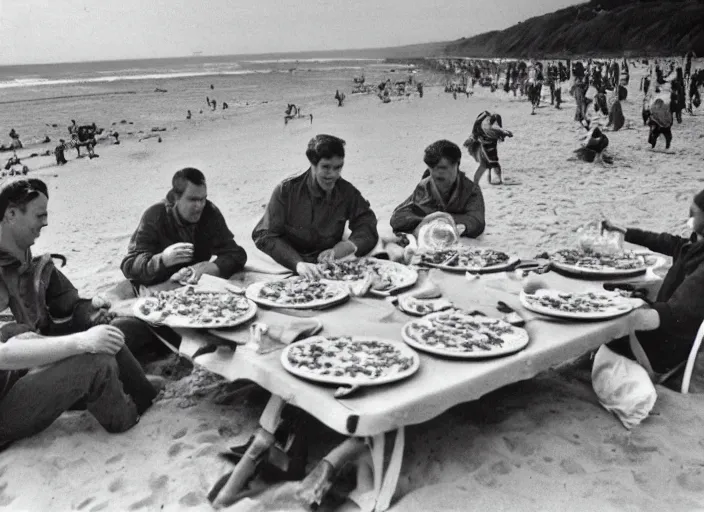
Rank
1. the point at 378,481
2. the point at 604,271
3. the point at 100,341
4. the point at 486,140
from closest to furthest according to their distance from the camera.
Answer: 1. the point at 378,481
2. the point at 100,341
3. the point at 604,271
4. the point at 486,140

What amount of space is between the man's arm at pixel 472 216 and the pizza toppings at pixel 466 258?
2.91 ft

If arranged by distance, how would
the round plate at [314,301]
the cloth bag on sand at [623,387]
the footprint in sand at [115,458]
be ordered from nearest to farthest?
the footprint in sand at [115,458] < the cloth bag on sand at [623,387] < the round plate at [314,301]

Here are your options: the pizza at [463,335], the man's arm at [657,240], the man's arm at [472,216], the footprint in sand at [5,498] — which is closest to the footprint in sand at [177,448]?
Answer: the footprint in sand at [5,498]

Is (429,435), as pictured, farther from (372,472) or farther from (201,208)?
(201,208)

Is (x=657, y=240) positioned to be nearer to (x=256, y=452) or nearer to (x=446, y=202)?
(x=446, y=202)

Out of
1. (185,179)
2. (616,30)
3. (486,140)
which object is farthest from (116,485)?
(616,30)

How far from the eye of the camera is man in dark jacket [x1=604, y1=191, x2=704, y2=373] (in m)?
3.58

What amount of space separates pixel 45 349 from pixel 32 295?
0.75 metres

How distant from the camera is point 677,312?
3.58 metres

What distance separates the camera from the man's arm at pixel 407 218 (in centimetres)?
577

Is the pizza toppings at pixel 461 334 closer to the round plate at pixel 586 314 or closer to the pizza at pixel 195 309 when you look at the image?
the round plate at pixel 586 314

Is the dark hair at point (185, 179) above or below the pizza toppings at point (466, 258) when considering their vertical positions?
above

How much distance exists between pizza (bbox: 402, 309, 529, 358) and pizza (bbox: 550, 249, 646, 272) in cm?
112

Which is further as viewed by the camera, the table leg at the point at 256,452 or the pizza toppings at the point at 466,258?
the pizza toppings at the point at 466,258
